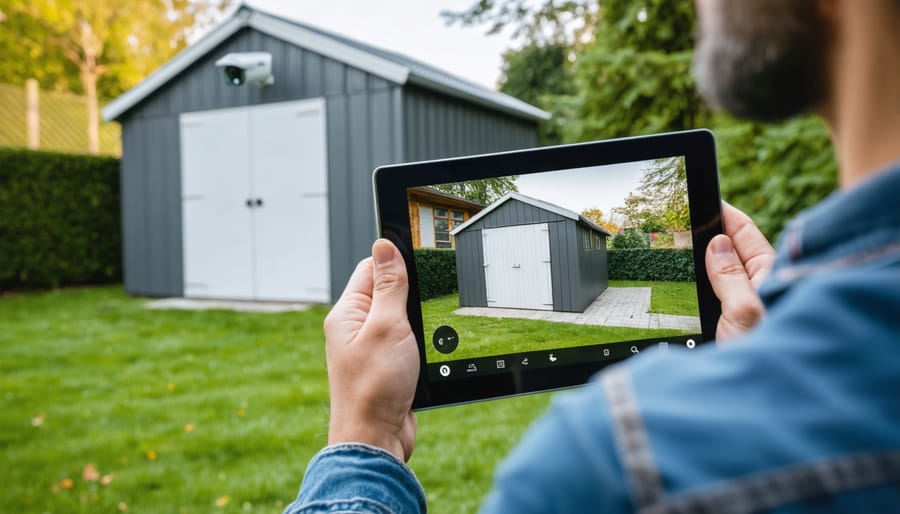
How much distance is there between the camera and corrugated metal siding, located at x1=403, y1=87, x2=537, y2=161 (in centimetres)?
734

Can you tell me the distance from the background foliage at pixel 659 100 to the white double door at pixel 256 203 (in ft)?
9.40

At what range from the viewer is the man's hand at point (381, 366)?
3.19 ft

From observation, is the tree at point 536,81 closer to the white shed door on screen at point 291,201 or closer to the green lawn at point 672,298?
the white shed door on screen at point 291,201

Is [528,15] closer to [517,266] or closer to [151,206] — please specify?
[517,266]

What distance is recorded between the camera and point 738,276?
968 mm

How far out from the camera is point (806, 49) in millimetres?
450

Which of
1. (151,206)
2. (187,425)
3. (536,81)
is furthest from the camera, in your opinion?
(536,81)

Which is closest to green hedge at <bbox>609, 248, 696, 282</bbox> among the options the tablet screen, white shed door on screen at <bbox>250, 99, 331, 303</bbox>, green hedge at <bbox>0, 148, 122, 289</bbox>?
the tablet screen

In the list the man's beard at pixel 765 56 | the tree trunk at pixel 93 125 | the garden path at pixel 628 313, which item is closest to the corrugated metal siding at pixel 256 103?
the tree trunk at pixel 93 125

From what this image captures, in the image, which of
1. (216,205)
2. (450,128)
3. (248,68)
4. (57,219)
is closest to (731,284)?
(450,128)

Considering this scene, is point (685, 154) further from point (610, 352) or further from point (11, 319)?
point (11, 319)

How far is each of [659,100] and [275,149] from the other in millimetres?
4362

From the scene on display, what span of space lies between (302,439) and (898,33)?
3102 millimetres

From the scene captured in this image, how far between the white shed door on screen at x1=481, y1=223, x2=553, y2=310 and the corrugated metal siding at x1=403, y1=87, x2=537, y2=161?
6.24 m
